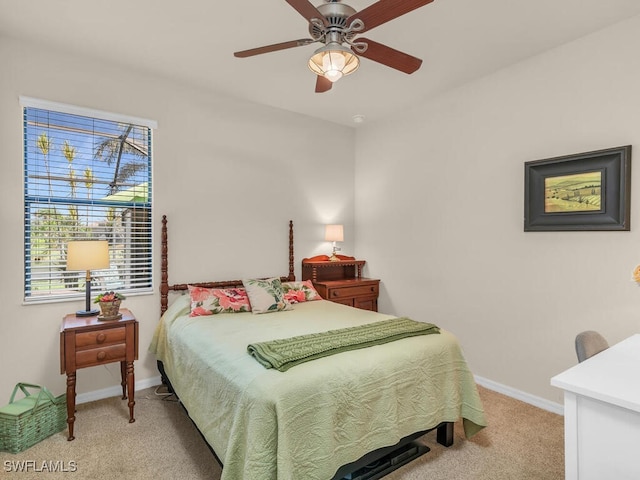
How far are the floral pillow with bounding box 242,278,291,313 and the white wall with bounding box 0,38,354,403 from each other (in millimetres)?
494

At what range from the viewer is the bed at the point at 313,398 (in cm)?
151

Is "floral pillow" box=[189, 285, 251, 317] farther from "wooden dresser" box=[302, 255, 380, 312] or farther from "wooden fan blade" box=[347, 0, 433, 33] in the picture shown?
"wooden fan blade" box=[347, 0, 433, 33]

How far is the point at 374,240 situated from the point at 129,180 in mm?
2662

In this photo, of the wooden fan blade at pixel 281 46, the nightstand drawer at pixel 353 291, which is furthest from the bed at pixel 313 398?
the wooden fan blade at pixel 281 46

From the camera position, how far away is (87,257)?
249 cm

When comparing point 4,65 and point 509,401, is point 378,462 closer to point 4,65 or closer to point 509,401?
point 509,401

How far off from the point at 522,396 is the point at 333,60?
290cm

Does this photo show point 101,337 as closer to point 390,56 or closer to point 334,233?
point 334,233

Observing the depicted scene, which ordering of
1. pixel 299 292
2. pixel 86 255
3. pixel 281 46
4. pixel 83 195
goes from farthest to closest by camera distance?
1. pixel 299 292
2. pixel 83 195
3. pixel 86 255
4. pixel 281 46

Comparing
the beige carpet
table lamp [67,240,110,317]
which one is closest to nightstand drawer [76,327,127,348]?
table lamp [67,240,110,317]

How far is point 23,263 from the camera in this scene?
2.62 metres

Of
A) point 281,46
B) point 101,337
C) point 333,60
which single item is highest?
point 281,46

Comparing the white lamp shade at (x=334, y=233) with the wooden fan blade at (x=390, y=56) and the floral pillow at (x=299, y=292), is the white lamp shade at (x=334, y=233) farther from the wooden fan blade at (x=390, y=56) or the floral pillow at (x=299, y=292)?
the wooden fan blade at (x=390, y=56)

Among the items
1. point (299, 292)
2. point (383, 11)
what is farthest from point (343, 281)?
point (383, 11)
